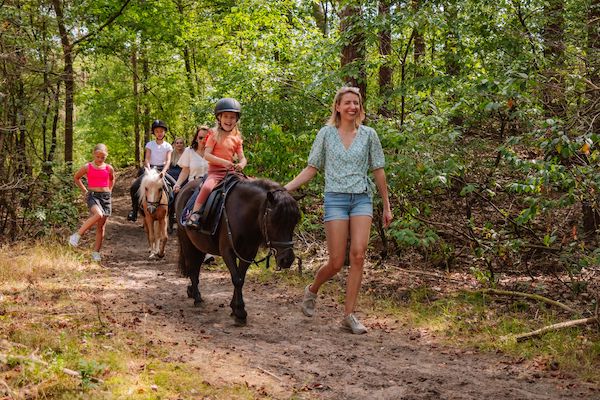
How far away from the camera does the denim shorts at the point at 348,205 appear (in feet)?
19.3

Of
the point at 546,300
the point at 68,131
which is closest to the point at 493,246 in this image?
the point at 546,300

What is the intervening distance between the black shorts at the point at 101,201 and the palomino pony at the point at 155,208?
2.62 feet

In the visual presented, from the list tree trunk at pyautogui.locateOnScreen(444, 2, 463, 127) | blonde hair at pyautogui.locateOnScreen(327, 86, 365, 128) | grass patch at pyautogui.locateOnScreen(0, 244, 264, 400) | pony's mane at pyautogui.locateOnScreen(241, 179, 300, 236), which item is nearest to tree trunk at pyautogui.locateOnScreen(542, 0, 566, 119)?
tree trunk at pyautogui.locateOnScreen(444, 2, 463, 127)

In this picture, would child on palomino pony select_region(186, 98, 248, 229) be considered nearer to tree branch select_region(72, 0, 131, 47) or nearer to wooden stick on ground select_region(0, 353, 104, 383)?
wooden stick on ground select_region(0, 353, 104, 383)

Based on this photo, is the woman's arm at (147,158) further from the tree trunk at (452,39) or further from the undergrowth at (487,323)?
the tree trunk at (452,39)

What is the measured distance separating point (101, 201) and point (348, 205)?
6374mm

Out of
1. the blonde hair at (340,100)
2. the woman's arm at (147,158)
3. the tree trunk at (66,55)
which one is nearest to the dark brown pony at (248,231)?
the blonde hair at (340,100)

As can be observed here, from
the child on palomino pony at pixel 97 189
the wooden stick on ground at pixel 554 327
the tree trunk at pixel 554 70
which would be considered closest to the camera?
the wooden stick on ground at pixel 554 327

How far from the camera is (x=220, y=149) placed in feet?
22.7

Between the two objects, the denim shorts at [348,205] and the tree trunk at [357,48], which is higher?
the tree trunk at [357,48]

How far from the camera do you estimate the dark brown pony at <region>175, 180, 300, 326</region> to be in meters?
5.76

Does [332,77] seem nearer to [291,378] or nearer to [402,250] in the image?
[402,250]

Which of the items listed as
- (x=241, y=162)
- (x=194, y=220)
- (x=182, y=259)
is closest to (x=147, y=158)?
(x=182, y=259)

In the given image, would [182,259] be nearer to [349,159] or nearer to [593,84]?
[349,159]
